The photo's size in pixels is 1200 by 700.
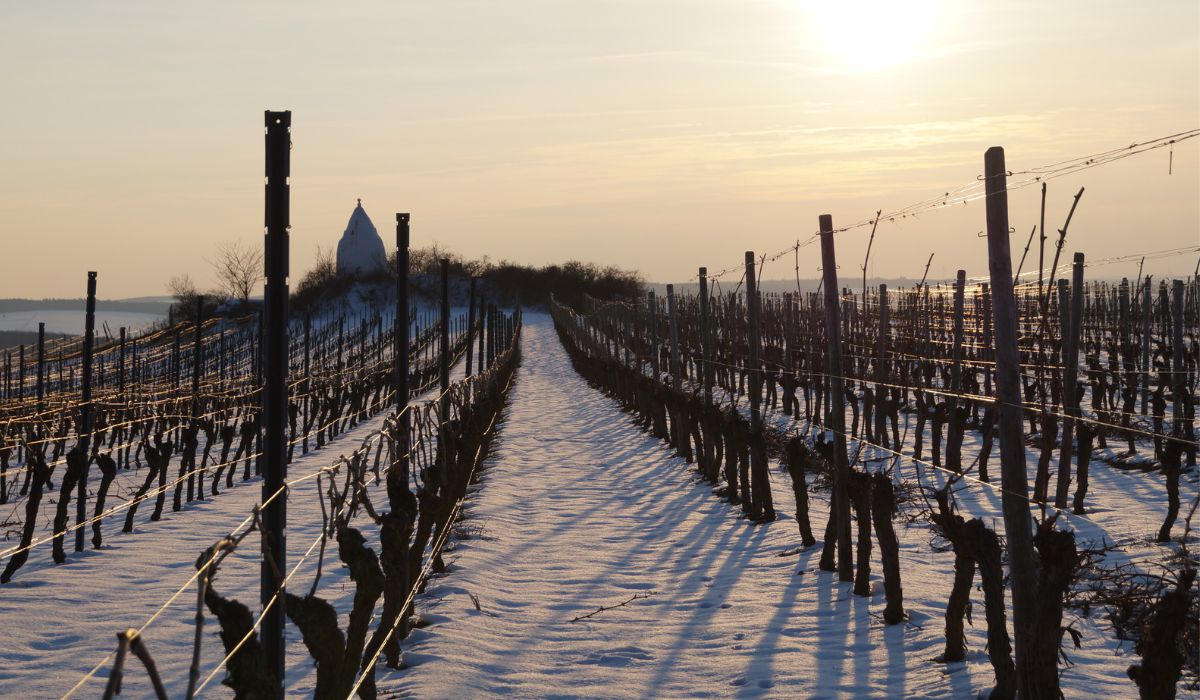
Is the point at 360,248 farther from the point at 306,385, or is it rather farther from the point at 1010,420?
the point at 1010,420

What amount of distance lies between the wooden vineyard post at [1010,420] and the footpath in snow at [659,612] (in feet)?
1.76

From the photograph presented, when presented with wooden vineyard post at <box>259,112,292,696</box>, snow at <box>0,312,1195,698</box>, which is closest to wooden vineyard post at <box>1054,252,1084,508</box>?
snow at <box>0,312,1195,698</box>

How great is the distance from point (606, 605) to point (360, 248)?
78.7 meters

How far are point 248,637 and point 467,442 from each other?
5.72 meters

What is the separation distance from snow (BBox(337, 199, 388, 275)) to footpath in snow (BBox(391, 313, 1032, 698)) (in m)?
73.0

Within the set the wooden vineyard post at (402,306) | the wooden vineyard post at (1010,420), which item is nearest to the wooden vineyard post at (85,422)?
the wooden vineyard post at (402,306)

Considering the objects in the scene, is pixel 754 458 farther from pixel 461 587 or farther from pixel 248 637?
pixel 248 637

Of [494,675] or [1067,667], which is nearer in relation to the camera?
[1067,667]

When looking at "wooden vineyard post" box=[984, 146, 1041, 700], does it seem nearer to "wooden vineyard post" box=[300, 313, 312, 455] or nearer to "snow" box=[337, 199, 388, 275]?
"wooden vineyard post" box=[300, 313, 312, 455]

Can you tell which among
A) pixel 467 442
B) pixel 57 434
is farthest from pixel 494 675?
pixel 57 434

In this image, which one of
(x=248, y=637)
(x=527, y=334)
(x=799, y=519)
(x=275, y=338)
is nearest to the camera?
(x=248, y=637)

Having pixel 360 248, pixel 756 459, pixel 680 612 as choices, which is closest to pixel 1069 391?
pixel 756 459

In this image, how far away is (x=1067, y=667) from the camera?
4672 millimetres

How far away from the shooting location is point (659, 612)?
20.0 ft
